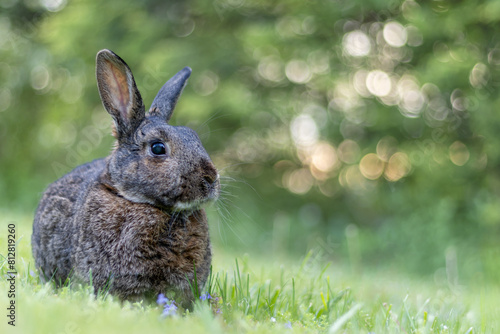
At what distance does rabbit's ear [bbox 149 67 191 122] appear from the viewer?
385 cm

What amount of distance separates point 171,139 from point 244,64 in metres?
7.31

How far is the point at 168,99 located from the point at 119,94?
47 cm

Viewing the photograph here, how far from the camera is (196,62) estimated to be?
10.2 metres

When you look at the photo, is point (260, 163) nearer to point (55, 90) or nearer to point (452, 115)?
point (452, 115)

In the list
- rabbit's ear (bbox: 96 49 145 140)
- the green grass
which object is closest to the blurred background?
the green grass

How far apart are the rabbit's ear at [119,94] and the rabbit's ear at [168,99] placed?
11.6 inches

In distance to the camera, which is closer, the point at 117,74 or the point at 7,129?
the point at 117,74

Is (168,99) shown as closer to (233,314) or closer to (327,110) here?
(233,314)

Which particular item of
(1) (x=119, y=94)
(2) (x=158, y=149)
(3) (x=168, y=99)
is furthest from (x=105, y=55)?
(2) (x=158, y=149)

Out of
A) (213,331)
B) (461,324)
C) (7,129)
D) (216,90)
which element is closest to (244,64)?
(216,90)

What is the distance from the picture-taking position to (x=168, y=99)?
393 centimetres

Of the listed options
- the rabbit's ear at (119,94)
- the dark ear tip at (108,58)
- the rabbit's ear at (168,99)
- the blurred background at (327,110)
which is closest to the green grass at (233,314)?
the rabbit's ear at (119,94)

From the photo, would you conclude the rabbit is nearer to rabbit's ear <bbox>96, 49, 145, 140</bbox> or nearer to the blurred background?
rabbit's ear <bbox>96, 49, 145, 140</bbox>

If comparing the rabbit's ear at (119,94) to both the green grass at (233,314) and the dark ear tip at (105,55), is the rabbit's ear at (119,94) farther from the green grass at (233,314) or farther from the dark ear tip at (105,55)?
the green grass at (233,314)
